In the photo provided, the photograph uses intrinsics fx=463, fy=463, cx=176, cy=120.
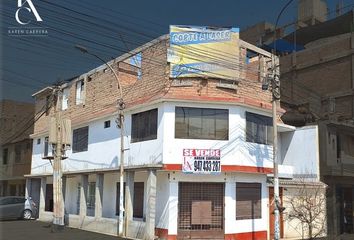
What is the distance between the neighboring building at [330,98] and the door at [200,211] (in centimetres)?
715

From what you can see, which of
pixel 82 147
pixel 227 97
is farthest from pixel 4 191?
pixel 227 97

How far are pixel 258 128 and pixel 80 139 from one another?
39.4 feet

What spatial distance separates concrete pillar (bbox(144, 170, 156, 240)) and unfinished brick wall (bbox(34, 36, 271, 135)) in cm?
374

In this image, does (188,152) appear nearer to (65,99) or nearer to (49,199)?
(65,99)

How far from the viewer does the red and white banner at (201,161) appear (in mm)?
20594

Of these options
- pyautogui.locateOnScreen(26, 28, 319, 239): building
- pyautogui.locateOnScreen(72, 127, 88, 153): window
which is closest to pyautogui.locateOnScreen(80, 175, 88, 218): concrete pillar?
pyautogui.locateOnScreen(26, 28, 319, 239): building

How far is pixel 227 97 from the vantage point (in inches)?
853

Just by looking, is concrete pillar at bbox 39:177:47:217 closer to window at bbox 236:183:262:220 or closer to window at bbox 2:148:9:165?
window at bbox 2:148:9:165

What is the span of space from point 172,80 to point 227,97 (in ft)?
8.87

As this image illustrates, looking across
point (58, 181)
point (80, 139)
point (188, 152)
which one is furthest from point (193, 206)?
point (80, 139)

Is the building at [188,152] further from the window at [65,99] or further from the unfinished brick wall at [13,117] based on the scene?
the unfinished brick wall at [13,117]

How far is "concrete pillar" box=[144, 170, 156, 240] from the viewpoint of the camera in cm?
2028

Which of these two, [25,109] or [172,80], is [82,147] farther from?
[25,109]

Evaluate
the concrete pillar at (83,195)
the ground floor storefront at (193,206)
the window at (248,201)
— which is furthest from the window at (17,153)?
the window at (248,201)
